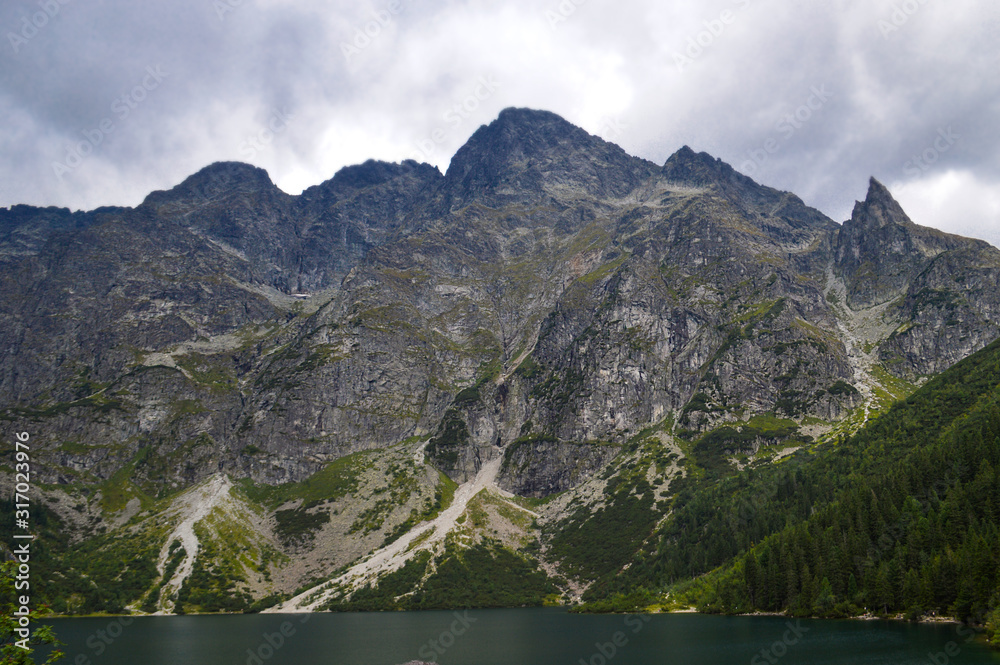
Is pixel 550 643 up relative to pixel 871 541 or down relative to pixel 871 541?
down

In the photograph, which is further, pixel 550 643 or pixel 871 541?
pixel 871 541

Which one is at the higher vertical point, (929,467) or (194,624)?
(929,467)

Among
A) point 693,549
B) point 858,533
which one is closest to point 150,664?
point 858,533

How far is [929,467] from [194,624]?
197 metres

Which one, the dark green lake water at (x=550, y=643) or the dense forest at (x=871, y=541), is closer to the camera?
the dark green lake water at (x=550, y=643)

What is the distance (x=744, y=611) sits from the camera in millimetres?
135000

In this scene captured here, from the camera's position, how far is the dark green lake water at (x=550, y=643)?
75.8 m

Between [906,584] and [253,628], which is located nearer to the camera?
[906,584]

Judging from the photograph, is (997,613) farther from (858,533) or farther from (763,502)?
(763,502)

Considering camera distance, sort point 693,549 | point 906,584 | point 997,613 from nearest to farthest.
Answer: point 997,613
point 906,584
point 693,549

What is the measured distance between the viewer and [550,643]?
10306 cm

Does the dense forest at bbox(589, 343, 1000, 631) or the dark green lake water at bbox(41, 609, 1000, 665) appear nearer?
the dark green lake water at bbox(41, 609, 1000, 665)

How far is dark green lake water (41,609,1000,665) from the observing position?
75.8 metres

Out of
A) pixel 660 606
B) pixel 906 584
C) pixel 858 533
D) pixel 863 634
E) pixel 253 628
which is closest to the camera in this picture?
pixel 863 634
